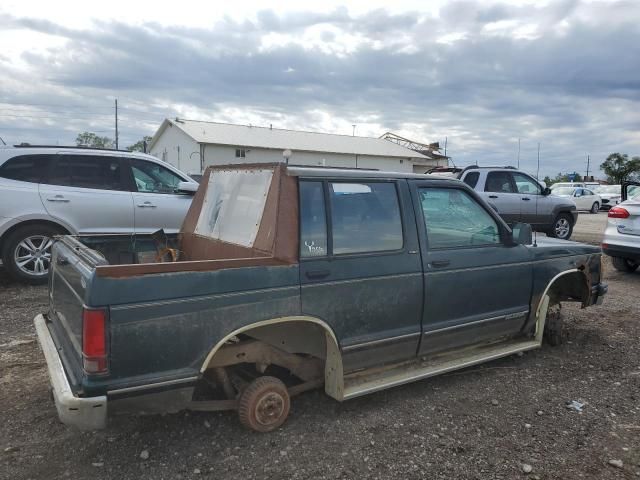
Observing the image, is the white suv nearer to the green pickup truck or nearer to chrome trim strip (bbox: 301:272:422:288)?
the green pickup truck

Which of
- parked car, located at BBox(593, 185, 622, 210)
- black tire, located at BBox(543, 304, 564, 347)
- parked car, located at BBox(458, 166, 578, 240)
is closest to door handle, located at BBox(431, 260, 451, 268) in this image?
black tire, located at BBox(543, 304, 564, 347)

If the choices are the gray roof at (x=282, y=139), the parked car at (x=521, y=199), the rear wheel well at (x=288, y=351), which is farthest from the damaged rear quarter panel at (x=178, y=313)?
the gray roof at (x=282, y=139)

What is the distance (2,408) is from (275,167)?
2.54 m

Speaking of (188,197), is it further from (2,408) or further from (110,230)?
(2,408)

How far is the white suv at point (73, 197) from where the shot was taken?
6793 millimetres

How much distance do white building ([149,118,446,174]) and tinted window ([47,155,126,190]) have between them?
2413cm

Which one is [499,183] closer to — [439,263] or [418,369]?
[439,263]

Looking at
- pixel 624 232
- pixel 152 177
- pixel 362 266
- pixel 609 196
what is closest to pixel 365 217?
pixel 362 266

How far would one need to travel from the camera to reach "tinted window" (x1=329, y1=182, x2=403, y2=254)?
3.53m

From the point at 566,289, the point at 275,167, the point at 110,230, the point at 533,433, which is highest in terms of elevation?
the point at 275,167

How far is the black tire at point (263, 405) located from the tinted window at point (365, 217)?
949 millimetres

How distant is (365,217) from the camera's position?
3668mm

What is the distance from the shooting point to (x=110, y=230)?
23.9 ft

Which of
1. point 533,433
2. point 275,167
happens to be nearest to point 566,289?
point 533,433
